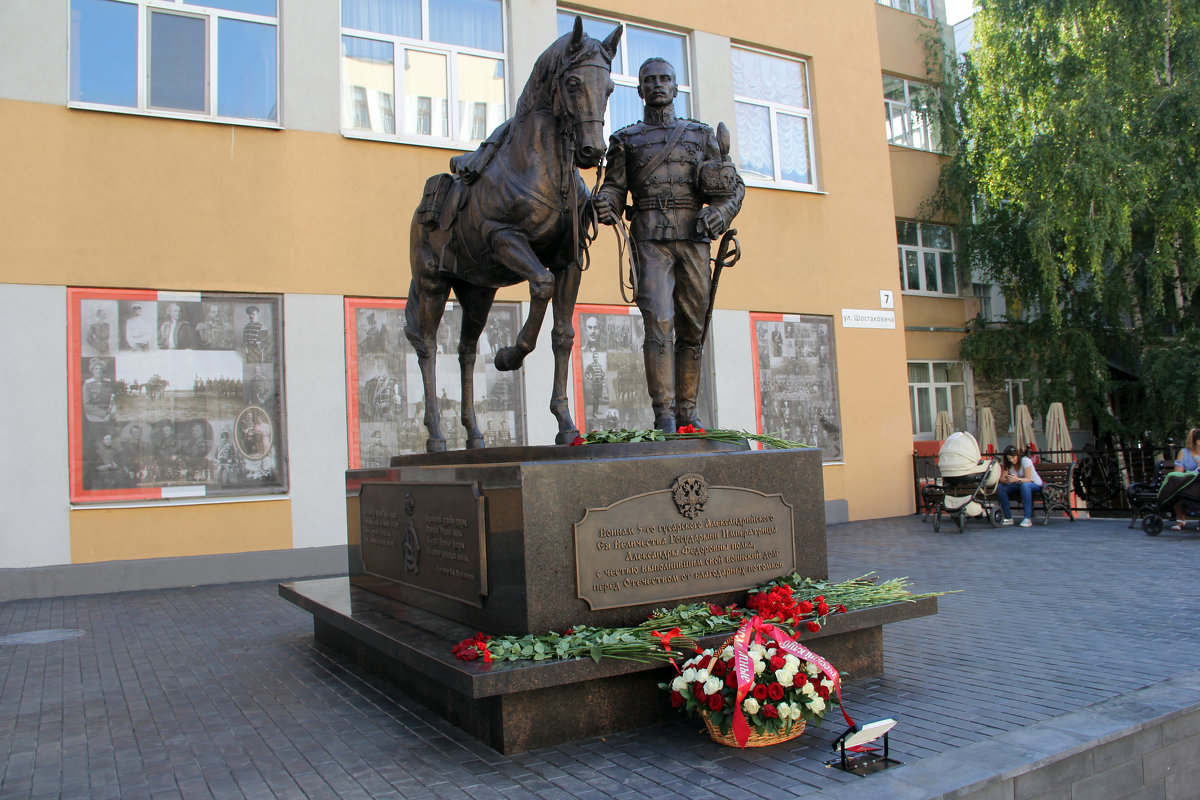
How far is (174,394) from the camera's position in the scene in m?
10.2

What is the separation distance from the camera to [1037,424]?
866 inches

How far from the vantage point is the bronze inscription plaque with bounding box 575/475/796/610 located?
13.7ft

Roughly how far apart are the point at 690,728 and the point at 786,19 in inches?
554

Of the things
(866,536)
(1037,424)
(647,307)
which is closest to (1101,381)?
(1037,424)

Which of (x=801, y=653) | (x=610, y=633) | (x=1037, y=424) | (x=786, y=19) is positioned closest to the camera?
(x=801, y=653)

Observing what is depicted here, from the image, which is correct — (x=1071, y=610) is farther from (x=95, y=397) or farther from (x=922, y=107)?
(x=922, y=107)

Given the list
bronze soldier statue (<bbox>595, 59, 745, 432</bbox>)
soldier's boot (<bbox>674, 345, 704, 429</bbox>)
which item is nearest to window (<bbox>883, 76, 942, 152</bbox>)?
bronze soldier statue (<bbox>595, 59, 745, 432</bbox>)

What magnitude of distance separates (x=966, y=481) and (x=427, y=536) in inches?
396

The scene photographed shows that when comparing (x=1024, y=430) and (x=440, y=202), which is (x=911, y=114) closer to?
(x=1024, y=430)

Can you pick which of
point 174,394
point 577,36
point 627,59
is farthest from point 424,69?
point 577,36

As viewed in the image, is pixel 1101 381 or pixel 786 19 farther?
pixel 1101 381

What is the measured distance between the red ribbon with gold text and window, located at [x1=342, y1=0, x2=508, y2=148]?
9502 millimetres

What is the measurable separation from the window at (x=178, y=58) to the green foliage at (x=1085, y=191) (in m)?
15.6

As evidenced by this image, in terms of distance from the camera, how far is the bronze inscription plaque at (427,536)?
173 inches
